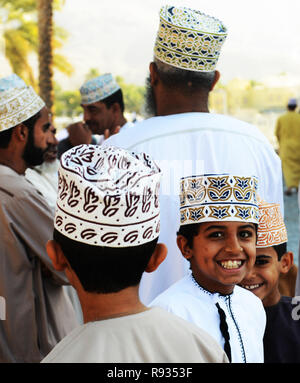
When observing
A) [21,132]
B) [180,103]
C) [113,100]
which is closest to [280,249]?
[180,103]

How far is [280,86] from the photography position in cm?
4444

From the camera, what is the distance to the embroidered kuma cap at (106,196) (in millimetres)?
1562

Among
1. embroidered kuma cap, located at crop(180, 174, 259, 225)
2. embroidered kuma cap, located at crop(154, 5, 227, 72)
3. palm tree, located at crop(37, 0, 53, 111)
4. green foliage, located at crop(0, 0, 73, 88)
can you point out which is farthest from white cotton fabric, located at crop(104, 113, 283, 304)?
green foliage, located at crop(0, 0, 73, 88)

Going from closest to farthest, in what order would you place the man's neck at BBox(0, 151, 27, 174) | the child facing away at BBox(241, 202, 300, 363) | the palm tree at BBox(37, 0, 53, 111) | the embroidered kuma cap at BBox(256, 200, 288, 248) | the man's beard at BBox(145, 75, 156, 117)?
the child facing away at BBox(241, 202, 300, 363), the embroidered kuma cap at BBox(256, 200, 288, 248), the man's neck at BBox(0, 151, 27, 174), the man's beard at BBox(145, 75, 156, 117), the palm tree at BBox(37, 0, 53, 111)

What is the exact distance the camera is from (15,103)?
314 cm

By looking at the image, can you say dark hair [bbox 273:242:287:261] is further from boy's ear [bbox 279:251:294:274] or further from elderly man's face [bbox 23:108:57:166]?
elderly man's face [bbox 23:108:57:166]

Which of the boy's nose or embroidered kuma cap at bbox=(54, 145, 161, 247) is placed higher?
embroidered kuma cap at bbox=(54, 145, 161, 247)

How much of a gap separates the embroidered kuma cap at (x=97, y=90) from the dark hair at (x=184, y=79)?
2.33 m

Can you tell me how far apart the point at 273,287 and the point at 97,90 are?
9.71 ft

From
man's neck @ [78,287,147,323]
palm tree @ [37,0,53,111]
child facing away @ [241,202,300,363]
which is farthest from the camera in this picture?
palm tree @ [37,0,53,111]

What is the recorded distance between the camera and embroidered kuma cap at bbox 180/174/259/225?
2340 millimetres

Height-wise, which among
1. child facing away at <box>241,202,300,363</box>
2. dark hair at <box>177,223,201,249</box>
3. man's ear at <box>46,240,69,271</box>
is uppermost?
man's ear at <box>46,240,69,271</box>

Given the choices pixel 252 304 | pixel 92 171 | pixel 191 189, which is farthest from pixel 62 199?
pixel 252 304

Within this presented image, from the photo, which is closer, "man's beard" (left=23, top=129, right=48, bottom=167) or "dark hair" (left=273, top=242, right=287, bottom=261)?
"dark hair" (left=273, top=242, right=287, bottom=261)
